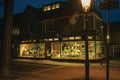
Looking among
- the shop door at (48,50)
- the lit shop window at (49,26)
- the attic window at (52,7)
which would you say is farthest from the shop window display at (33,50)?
the attic window at (52,7)

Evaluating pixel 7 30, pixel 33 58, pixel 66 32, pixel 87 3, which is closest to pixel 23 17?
pixel 33 58

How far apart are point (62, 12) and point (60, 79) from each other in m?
21.9

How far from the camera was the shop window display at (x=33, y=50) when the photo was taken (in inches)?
1531

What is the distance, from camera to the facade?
33219 mm

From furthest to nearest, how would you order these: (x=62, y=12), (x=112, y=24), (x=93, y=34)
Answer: (x=112, y=24)
(x=62, y=12)
(x=93, y=34)

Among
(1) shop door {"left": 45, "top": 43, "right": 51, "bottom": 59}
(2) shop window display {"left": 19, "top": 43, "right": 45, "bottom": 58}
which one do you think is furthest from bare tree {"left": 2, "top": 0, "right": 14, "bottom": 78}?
(2) shop window display {"left": 19, "top": 43, "right": 45, "bottom": 58}

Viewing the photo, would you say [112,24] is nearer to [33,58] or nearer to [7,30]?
[33,58]

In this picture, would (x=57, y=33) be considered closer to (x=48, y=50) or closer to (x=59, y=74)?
(x=48, y=50)

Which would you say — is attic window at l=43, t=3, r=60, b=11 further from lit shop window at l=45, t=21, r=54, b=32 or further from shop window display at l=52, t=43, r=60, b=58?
shop window display at l=52, t=43, r=60, b=58

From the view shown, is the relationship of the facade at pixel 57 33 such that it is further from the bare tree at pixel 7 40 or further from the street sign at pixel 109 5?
the street sign at pixel 109 5

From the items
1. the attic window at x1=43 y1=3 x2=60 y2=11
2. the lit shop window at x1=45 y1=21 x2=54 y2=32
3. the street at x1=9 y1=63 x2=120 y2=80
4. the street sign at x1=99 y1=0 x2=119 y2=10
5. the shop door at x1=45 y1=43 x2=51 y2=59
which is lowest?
the street at x1=9 y1=63 x2=120 y2=80

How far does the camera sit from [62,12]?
36.7 m

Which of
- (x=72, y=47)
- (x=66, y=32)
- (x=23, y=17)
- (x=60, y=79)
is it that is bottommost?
(x=60, y=79)

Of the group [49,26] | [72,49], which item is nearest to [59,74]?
[72,49]
